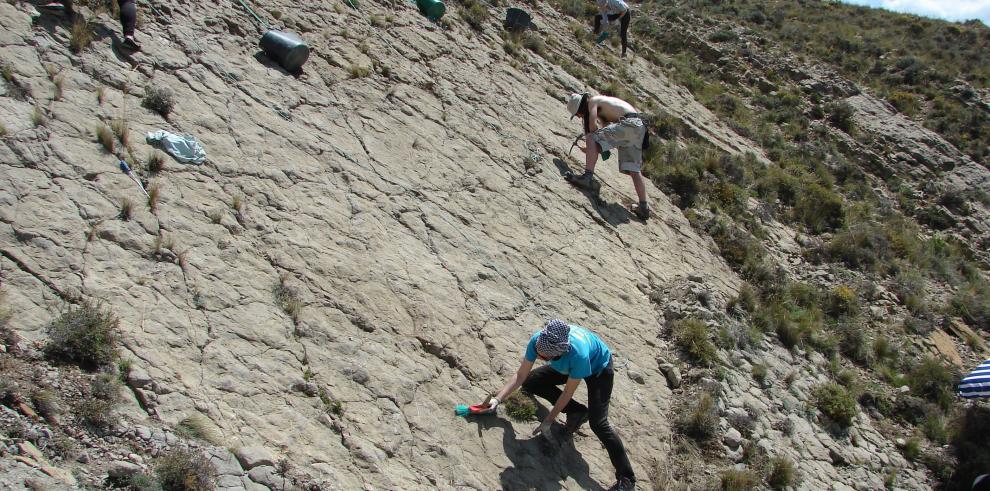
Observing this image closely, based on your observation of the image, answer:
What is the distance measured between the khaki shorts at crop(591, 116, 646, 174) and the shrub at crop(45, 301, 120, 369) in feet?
24.5

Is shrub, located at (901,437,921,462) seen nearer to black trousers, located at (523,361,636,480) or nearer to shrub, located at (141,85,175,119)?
black trousers, located at (523,361,636,480)

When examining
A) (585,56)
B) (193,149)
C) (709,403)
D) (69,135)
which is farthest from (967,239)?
(69,135)

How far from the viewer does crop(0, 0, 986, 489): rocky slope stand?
5.03m

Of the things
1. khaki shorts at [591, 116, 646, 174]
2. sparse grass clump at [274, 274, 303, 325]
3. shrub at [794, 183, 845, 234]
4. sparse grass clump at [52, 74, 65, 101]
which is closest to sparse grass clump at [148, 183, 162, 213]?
sparse grass clump at [274, 274, 303, 325]

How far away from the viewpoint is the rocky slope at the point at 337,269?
5.03 metres

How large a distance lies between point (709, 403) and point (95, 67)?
760 centimetres

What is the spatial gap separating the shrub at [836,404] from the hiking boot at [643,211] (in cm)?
352

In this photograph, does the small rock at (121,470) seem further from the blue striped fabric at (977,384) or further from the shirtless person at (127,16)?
the blue striped fabric at (977,384)

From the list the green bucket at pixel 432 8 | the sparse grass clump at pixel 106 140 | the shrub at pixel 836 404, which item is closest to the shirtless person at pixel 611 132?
the shrub at pixel 836 404

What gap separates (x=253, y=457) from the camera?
183 inches

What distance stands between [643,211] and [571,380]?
5.37 metres

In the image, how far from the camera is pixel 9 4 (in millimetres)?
7211

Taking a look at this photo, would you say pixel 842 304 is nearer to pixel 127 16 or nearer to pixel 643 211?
pixel 643 211

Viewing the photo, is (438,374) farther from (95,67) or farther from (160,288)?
(95,67)
